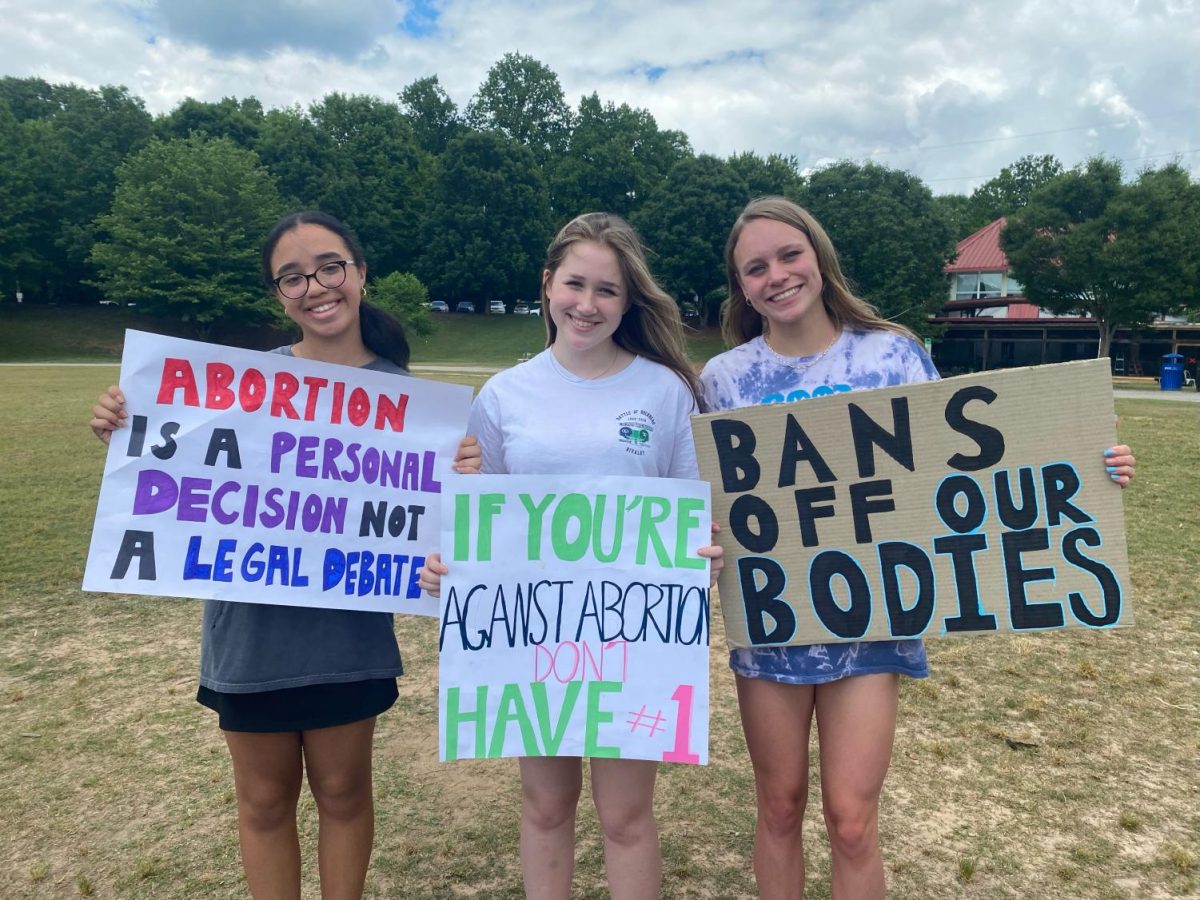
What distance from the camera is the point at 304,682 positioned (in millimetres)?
2285

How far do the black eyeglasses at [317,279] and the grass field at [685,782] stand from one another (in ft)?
7.35

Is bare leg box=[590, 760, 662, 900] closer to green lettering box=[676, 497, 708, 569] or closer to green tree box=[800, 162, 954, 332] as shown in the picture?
green lettering box=[676, 497, 708, 569]

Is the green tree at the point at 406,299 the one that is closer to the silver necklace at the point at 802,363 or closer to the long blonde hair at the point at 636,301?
the long blonde hair at the point at 636,301

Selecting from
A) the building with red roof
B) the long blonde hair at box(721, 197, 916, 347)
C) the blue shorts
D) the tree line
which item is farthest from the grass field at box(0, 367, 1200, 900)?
the building with red roof

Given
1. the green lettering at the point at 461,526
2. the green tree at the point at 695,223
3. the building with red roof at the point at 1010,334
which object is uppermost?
the green tree at the point at 695,223

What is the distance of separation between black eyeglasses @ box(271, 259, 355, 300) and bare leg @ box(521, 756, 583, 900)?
5.22 feet

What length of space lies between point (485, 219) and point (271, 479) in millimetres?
49953

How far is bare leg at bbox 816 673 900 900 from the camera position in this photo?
90.0 inches

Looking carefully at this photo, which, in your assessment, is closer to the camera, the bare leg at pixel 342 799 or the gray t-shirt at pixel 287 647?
the gray t-shirt at pixel 287 647

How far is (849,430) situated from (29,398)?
2134 cm

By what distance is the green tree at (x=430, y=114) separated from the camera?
6212 centimetres

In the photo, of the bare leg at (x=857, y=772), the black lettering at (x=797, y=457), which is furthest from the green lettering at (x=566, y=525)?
the bare leg at (x=857, y=772)

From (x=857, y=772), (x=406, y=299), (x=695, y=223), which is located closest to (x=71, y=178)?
(x=406, y=299)

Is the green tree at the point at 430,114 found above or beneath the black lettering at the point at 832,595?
above
